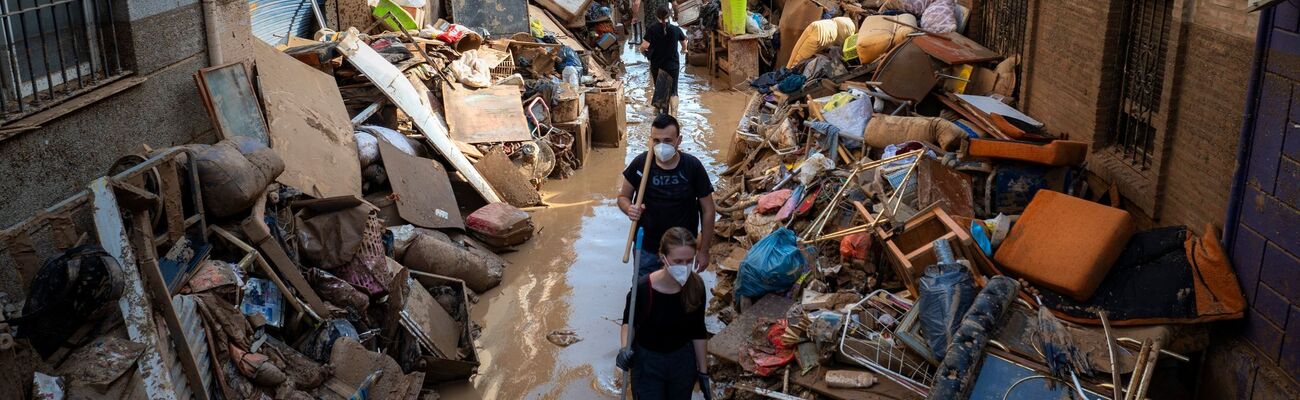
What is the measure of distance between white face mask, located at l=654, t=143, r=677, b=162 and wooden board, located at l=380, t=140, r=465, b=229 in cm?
352

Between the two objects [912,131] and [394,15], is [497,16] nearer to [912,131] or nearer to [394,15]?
[394,15]

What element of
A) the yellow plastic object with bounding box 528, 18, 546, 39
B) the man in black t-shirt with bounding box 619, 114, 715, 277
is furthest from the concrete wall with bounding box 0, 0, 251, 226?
the yellow plastic object with bounding box 528, 18, 546, 39

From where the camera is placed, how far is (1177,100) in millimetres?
6699

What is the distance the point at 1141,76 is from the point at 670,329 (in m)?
4.64

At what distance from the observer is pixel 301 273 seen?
263 inches

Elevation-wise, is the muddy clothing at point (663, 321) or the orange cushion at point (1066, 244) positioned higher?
the muddy clothing at point (663, 321)

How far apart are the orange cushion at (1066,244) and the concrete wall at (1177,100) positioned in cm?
55

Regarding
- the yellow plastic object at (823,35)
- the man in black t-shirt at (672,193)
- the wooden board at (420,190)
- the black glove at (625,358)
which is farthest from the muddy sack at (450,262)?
the yellow plastic object at (823,35)

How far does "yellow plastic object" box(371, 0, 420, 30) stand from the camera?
522 inches

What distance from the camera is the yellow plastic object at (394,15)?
13258 millimetres

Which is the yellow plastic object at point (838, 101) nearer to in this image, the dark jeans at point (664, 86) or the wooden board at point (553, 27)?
the dark jeans at point (664, 86)

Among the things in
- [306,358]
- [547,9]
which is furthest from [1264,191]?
[547,9]

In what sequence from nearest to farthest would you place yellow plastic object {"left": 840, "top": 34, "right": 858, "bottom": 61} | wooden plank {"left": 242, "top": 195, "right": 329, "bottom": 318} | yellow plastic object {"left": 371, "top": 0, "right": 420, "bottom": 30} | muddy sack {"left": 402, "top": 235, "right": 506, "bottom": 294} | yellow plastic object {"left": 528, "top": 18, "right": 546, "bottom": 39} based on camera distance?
wooden plank {"left": 242, "top": 195, "right": 329, "bottom": 318}
muddy sack {"left": 402, "top": 235, "right": 506, "bottom": 294}
yellow plastic object {"left": 840, "top": 34, "right": 858, "bottom": 61}
yellow plastic object {"left": 371, "top": 0, "right": 420, "bottom": 30}
yellow plastic object {"left": 528, "top": 18, "right": 546, "bottom": 39}

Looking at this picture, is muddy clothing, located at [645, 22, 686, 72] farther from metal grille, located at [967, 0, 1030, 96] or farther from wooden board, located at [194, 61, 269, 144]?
wooden board, located at [194, 61, 269, 144]
